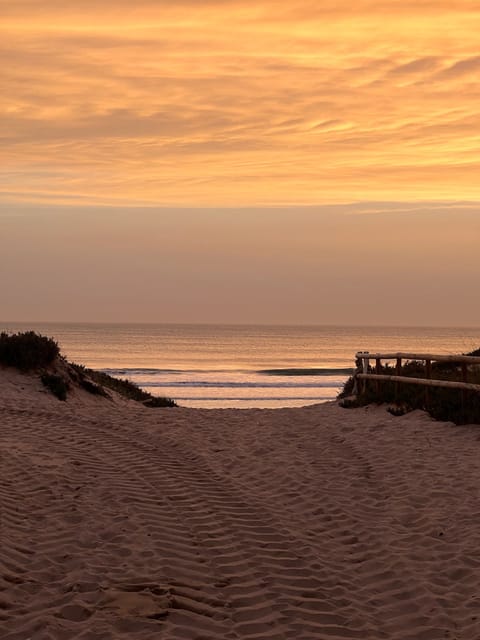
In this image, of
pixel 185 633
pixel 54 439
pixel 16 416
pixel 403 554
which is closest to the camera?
pixel 185 633

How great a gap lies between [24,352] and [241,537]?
61.1ft

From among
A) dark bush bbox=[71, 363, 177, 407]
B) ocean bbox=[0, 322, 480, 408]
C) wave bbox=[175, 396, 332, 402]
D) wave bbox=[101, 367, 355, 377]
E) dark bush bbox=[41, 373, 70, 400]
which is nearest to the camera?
dark bush bbox=[41, 373, 70, 400]

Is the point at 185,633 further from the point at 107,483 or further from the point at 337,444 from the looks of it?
the point at 337,444

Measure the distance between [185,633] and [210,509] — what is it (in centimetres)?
383

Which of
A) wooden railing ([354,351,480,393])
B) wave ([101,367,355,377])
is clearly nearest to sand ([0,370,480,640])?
wooden railing ([354,351,480,393])

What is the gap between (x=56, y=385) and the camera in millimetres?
25000

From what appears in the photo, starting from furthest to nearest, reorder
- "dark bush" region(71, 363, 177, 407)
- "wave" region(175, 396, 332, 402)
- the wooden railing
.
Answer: "wave" region(175, 396, 332, 402), "dark bush" region(71, 363, 177, 407), the wooden railing

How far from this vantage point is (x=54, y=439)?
15891mm

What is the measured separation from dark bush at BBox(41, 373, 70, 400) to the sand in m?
8.74

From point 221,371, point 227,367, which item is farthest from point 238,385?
point 227,367

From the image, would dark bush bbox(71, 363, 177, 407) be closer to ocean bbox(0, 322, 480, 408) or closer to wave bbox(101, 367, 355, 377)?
ocean bbox(0, 322, 480, 408)

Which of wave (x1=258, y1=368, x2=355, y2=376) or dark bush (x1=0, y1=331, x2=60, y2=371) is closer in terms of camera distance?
dark bush (x1=0, y1=331, x2=60, y2=371)

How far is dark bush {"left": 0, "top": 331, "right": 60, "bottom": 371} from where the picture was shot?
26.1m

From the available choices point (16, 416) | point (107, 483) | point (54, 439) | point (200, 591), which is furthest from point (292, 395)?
point (200, 591)
